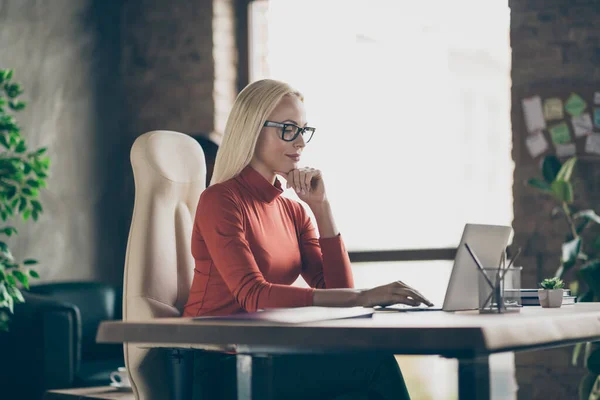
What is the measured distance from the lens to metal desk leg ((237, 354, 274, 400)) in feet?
4.50

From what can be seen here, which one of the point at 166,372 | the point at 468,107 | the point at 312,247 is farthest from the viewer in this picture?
the point at 468,107

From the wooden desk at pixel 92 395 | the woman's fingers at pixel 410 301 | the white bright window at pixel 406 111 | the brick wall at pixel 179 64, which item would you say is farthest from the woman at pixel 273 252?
the brick wall at pixel 179 64

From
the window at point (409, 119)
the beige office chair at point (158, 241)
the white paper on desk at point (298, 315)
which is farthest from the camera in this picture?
the window at point (409, 119)

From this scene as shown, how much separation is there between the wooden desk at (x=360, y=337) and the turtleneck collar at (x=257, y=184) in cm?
75

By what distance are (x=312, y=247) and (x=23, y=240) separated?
3.13 metres

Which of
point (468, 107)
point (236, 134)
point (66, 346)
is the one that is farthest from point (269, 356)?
point (468, 107)

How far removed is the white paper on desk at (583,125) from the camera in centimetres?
411

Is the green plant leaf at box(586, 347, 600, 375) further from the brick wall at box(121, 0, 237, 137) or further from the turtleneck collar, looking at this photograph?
the brick wall at box(121, 0, 237, 137)

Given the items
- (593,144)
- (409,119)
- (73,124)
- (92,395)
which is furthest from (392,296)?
(73,124)

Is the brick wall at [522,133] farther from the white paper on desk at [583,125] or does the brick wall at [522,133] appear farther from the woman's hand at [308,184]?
the woman's hand at [308,184]

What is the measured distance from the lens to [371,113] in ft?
16.0

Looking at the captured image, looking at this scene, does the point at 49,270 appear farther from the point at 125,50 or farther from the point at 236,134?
the point at 236,134

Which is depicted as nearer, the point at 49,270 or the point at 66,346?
the point at 66,346

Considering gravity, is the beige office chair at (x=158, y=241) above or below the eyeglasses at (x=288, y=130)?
below
